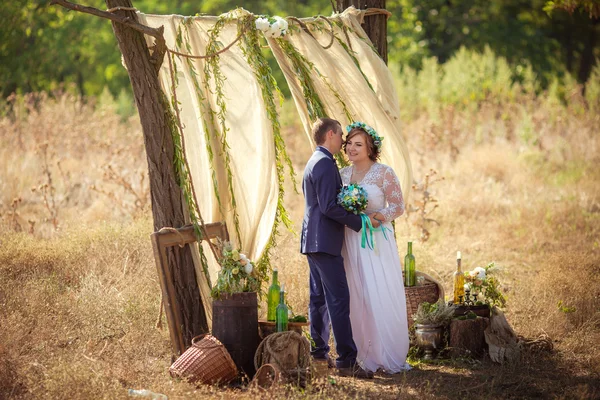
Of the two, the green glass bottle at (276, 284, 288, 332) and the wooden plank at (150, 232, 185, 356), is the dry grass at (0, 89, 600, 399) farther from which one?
the green glass bottle at (276, 284, 288, 332)

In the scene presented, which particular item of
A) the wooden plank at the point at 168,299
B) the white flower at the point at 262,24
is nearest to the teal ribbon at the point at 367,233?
the wooden plank at the point at 168,299

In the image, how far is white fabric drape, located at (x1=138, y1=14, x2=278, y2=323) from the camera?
5664 millimetres

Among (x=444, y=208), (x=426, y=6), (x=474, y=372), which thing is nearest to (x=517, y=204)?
(x=444, y=208)

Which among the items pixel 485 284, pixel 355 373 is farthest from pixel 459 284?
pixel 355 373

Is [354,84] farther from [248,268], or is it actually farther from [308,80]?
[248,268]

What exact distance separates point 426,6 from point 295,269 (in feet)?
67.0

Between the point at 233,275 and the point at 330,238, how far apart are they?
74 centimetres

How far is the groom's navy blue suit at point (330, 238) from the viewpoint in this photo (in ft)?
17.4

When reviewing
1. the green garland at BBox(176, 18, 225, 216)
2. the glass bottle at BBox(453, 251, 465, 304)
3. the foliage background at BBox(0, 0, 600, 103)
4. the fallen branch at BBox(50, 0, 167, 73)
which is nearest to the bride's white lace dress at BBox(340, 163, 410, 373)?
the glass bottle at BBox(453, 251, 465, 304)

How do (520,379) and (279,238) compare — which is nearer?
(520,379)

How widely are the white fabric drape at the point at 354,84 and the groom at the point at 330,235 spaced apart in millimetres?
681

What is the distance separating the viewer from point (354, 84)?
6.04 metres

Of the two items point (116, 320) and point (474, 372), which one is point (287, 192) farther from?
point (474, 372)

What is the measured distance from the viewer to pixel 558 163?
→ 42.1ft
